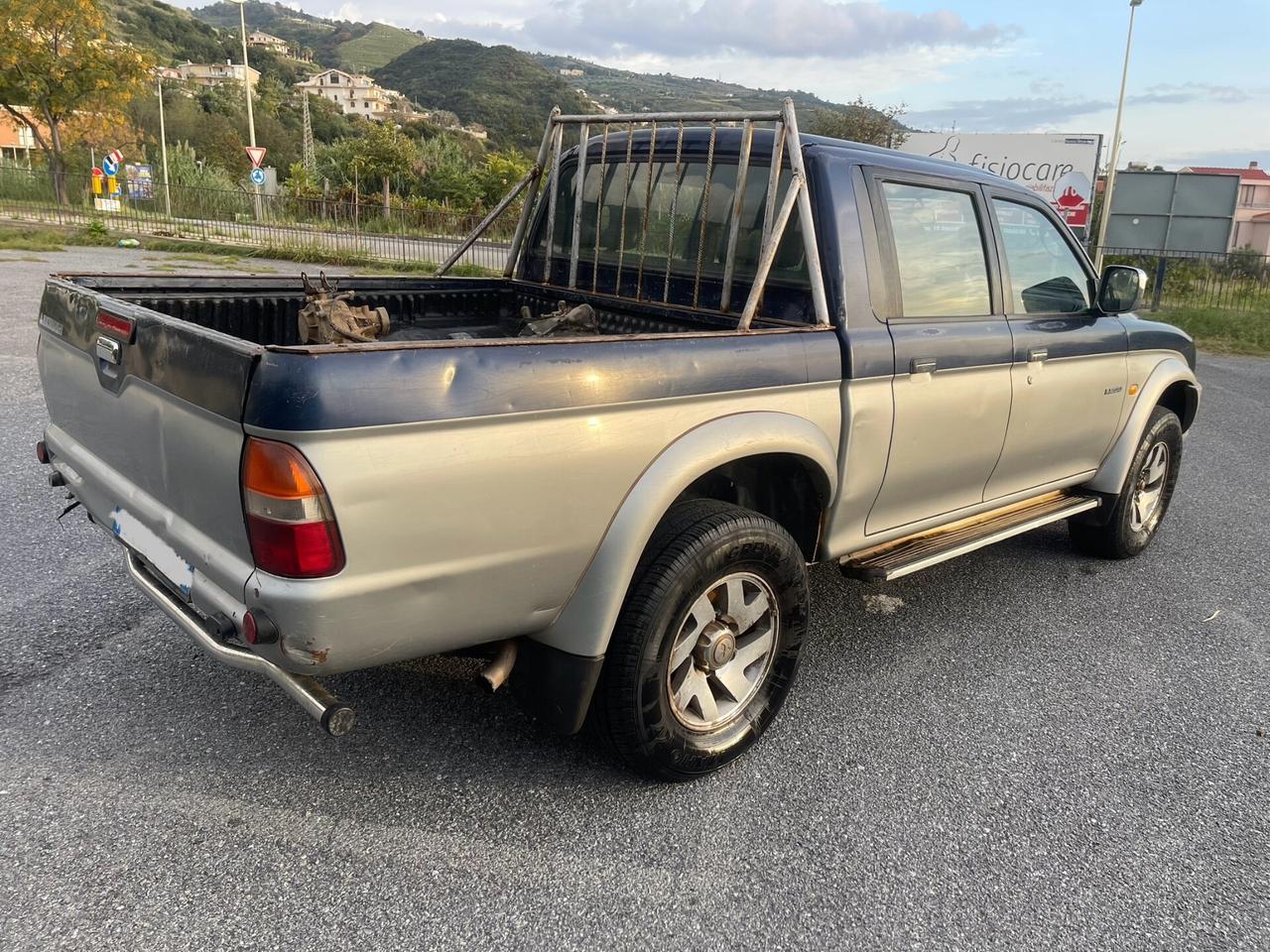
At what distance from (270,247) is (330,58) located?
546 feet

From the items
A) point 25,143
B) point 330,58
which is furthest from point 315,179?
point 330,58

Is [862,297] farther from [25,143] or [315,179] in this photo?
[25,143]

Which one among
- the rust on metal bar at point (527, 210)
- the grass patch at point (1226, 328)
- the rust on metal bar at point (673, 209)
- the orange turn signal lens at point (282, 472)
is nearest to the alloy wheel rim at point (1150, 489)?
the rust on metal bar at point (673, 209)

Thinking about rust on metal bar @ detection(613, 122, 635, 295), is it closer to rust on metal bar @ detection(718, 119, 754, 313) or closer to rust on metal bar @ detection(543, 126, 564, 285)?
rust on metal bar @ detection(543, 126, 564, 285)

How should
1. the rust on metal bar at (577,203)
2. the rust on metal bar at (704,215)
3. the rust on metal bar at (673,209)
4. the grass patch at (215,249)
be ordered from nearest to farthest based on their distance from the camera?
the rust on metal bar at (704,215) < the rust on metal bar at (673,209) < the rust on metal bar at (577,203) < the grass patch at (215,249)

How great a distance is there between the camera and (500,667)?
265cm

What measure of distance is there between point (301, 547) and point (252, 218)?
27700 millimetres

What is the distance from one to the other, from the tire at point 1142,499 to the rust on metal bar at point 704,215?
8.70ft

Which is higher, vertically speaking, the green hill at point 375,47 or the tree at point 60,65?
the green hill at point 375,47

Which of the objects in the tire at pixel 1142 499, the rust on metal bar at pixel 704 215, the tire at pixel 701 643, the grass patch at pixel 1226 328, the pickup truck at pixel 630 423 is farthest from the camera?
the grass patch at pixel 1226 328

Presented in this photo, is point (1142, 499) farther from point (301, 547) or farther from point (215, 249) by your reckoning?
point (215, 249)

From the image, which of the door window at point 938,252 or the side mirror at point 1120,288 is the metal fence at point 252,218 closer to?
the side mirror at point 1120,288

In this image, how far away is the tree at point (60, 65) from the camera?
28172mm

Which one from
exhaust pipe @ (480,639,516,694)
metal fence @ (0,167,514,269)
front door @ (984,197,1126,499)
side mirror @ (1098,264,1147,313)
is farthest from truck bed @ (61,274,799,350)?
metal fence @ (0,167,514,269)
